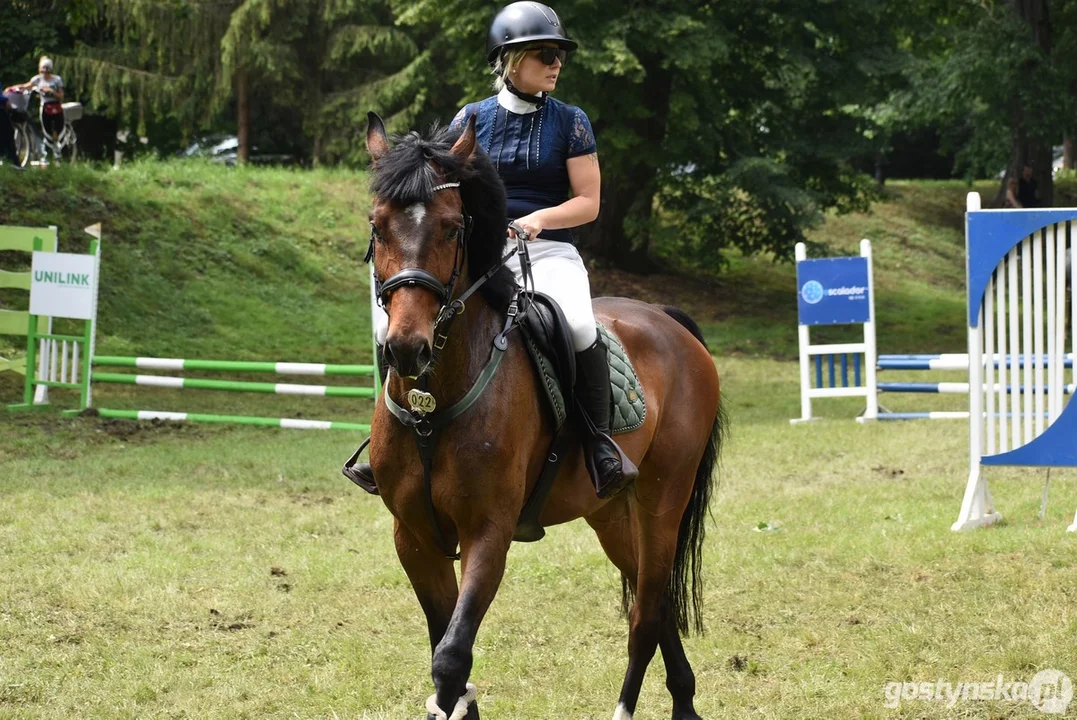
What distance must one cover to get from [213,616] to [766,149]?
62.5 feet

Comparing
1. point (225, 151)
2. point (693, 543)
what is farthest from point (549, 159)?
point (225, 151)

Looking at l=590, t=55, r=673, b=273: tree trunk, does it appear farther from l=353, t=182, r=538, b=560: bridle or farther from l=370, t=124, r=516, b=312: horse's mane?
l=353, t=182, r=538, b=560: bridle

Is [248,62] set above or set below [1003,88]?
above

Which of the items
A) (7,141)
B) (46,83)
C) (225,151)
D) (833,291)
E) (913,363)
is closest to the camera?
Result: (913,363)

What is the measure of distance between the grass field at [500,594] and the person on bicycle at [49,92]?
9843mm

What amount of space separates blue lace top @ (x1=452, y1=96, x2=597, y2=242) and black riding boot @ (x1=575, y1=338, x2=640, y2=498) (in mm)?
628

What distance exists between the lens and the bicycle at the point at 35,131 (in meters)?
20.6

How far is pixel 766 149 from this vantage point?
23672 mm

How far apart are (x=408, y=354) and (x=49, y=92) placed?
69.0 ft

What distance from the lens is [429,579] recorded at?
14.2 ft

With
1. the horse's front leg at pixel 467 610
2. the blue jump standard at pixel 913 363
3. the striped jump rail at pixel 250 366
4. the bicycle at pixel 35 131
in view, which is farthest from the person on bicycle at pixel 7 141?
the horse's front leg at pixel 467 610

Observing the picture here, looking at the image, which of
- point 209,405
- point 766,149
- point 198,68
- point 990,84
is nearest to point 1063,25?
point 990,84

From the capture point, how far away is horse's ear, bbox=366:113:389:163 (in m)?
4.12

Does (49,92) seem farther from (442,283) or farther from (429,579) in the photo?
(442,283)
